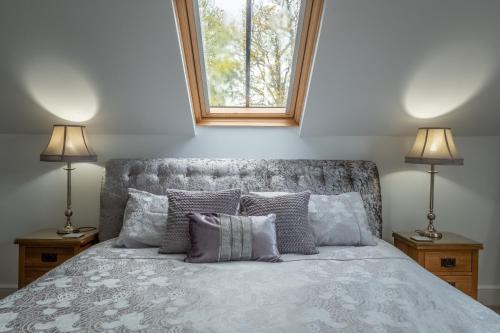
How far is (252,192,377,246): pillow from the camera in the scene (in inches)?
93.9

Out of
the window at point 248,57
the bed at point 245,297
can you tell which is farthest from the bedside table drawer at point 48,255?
the window at point 248,57

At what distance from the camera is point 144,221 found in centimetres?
239

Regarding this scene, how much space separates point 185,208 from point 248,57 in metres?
1.19

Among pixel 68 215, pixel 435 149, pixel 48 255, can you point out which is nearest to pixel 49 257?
pixel 48 255

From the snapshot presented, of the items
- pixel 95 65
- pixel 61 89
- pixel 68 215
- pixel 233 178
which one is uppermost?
pixel 95 65

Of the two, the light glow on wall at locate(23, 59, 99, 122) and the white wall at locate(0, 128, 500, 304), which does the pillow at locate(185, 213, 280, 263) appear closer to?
the white wall at locate(0, 128, 500, 304)

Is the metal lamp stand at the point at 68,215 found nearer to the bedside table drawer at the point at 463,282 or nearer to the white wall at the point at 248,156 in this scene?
the white wall at the point at 248,156

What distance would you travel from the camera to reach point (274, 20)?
2.62 m

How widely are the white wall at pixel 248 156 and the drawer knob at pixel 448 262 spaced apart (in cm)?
56

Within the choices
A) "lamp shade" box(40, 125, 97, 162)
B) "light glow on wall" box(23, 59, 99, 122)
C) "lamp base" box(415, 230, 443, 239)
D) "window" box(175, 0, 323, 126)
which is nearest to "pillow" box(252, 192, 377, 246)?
"lamp base" box(415, 230, 443, 239)

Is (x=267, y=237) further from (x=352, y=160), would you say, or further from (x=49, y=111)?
(x=49, y=111)

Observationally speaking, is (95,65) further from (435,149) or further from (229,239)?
(435,149)

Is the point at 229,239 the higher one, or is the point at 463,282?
the point at 229,239

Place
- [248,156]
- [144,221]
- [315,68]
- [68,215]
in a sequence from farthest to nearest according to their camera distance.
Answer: [248,156] < [68,215] < [315,68] < [144,221]
